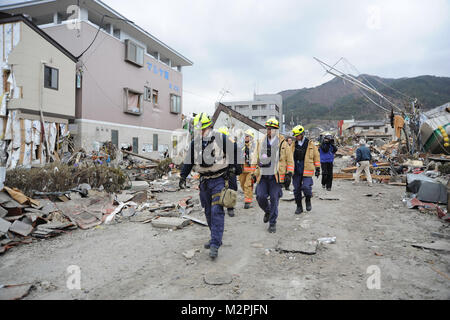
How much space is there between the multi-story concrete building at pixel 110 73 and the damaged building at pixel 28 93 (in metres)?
1.79

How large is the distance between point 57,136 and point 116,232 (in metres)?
12.0

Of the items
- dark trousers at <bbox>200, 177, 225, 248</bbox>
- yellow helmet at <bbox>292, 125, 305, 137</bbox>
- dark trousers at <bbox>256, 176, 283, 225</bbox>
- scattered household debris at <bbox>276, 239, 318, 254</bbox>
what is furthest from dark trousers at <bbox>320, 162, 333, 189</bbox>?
dark trousers at <bbox>200, 177, 225, 248</bbox>

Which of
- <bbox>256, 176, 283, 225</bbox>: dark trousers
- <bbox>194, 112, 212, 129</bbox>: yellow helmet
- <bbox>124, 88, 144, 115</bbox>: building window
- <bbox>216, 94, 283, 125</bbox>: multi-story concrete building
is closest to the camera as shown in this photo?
<bbox>194, 112, 212, 129</bbox>: yellow helmet

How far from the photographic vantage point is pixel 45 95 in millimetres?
13820

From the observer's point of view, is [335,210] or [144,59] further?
[144,59]

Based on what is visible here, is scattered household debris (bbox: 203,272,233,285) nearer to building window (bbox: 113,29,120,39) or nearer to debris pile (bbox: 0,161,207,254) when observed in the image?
debris pile (bbox: 0,161,207,254)

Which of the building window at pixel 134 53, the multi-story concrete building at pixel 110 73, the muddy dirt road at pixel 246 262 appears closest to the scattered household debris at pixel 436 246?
the muddy dirt road at pixel 246 262

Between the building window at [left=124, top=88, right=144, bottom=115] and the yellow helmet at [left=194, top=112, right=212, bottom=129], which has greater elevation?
the building window at [left=124, top=88, right=144, bottom=115]

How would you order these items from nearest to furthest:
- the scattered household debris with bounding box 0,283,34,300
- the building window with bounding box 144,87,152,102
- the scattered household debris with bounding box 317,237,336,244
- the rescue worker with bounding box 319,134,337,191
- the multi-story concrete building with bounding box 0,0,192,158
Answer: the scattered household debris with bounding box 0,283,34,300 < the scattered household debris with bounding box 317,237,336,244 < the rescue worker with bounding box 319,134,337,191 < the multi-story concrete building with bounding box 0,0,192,158 < the building window with bounding box 144,87,152,102

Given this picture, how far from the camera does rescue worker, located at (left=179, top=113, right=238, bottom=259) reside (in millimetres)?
3873

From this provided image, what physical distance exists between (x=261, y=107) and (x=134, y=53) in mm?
53738
